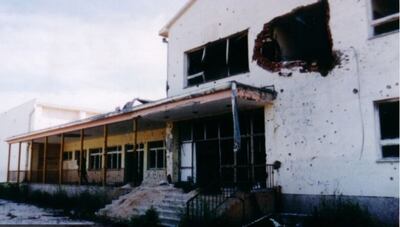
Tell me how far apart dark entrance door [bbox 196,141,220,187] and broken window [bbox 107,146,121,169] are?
9984 millimetres

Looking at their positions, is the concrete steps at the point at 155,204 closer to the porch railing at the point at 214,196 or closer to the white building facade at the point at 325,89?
the porch railing at the point at 214,196

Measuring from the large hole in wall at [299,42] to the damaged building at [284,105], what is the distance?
1.4 inches

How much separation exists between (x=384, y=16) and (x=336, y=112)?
3.18 metres

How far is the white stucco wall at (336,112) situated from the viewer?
1073cm

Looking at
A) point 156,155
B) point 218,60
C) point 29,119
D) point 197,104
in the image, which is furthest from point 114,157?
point 197,104

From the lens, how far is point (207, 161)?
52.9 ft

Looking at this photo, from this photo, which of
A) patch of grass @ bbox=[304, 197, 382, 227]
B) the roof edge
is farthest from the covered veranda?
the roof edge

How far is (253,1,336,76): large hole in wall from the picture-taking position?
1238cm

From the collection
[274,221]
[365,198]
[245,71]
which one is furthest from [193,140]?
[365,198]

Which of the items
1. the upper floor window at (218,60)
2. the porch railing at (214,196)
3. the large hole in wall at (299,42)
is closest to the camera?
the porch railing at (214,196)

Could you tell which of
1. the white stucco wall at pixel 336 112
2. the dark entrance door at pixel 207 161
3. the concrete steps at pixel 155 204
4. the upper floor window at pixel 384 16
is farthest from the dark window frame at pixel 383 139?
the dark entrance door at pixel 207 161

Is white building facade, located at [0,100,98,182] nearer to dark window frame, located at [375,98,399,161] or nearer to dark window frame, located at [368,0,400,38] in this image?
dark window frame, located at [368,0,400,38]

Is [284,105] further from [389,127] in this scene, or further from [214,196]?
[214,196]

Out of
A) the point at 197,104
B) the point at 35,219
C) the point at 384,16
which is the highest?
the point at 384,16
